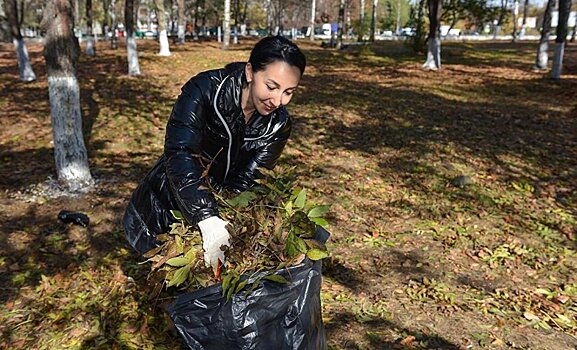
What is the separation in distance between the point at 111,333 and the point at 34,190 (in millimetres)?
2909

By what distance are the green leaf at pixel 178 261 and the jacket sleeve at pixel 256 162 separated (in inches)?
23.1

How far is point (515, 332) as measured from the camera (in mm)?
3139

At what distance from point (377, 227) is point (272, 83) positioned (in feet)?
10.2

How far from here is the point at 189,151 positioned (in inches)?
77.4

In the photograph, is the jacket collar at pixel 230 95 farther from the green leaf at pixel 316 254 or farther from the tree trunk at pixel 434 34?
the tree trunk at pixel 434 34

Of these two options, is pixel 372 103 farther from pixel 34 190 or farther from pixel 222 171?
pixel 222 171

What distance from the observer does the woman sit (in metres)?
1.87

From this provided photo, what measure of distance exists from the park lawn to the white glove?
1413 millimetres

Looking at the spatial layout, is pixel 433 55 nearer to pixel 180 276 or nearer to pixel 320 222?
pixel 320 222

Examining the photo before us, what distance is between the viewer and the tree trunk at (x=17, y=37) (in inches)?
398

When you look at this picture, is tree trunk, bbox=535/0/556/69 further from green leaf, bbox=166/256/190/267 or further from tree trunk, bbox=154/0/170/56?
green leaf, bbox=166/256/190/267

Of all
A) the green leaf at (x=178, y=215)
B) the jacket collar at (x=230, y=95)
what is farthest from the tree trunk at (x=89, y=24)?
the green leaf at (x=178, y=215)

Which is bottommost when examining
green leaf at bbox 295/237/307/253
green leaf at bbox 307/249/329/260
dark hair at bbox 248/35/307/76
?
green leaf at bbox 307/249/329/260

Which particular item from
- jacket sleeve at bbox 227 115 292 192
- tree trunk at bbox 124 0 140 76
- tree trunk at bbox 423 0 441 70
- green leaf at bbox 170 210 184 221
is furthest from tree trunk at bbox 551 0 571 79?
green leaf at bbox 170 210 184 221
